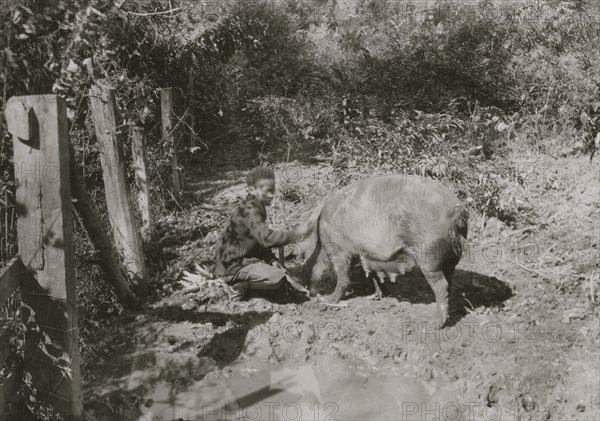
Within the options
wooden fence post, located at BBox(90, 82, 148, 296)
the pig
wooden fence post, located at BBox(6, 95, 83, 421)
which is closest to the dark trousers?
the pig

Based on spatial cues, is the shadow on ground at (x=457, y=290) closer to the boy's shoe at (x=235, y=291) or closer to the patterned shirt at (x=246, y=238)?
the patterned shirt at (x=246, y=238)

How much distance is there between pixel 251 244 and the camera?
6926 millimetres

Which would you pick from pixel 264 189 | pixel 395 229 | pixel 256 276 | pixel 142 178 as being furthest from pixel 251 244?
pixel 142 178

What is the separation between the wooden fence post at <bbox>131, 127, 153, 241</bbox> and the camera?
25.4ft

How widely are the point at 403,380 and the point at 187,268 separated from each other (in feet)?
10.6

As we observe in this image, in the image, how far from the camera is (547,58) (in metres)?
10.7

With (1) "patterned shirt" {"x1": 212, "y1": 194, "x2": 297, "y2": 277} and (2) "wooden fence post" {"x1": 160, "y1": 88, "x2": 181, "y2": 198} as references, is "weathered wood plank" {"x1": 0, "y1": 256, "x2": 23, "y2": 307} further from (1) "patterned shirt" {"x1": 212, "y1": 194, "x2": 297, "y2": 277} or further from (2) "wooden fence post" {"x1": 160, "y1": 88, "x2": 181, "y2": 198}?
(2) "wooden fence post" {"x1": 160, "y1": 88, "x2": 181, "y2": 198}

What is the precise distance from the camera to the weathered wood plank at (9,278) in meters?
3.87

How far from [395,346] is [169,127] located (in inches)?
193

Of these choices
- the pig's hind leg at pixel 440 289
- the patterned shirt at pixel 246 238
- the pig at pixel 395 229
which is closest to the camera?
the pig at pixel 395 229

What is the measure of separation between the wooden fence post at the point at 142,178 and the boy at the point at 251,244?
4.78 feet

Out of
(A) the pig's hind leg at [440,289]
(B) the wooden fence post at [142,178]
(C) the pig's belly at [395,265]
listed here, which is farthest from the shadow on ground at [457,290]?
(B) the wooden fence post at [142,178]

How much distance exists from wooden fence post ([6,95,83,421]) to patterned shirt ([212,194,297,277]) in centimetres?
250

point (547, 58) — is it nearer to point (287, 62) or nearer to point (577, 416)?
point (287, 62)
